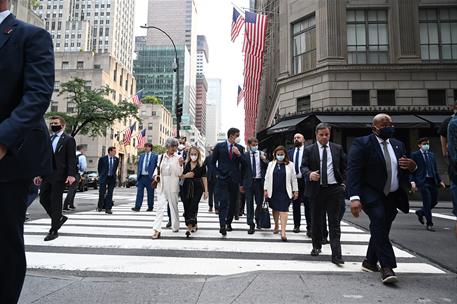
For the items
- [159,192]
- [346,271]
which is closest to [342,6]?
[159,192]

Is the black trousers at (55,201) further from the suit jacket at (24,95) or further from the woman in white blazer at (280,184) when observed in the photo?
the suit jacket at (24,95)

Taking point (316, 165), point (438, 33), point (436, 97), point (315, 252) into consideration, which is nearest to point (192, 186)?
point (316, 165)

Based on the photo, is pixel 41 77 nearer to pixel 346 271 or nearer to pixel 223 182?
pixel 346 271

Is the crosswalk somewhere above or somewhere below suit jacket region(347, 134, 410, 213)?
below

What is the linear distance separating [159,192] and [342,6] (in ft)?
61.4

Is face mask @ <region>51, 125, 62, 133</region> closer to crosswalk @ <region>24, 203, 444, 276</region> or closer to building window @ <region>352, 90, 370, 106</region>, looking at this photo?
crosswalk @ <region>24, 203, 444, 276</region>

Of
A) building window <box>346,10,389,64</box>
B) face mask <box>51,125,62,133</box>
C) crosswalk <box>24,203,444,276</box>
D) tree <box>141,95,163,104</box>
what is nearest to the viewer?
crosswalk <box>24,203,444,276</box>

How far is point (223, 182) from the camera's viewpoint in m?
7.22

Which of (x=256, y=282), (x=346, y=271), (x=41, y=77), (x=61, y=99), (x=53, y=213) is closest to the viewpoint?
(x=41, y=77)

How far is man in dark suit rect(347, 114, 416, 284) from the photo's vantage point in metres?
4.30

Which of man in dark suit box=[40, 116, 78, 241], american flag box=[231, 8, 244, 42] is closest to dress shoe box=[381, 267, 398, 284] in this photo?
man in dark suit box=[40, 116, 78, 241]

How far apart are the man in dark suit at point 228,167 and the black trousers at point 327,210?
86.1 inches

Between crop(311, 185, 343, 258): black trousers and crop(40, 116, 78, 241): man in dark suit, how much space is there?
446 cm

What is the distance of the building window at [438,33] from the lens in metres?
20.6
